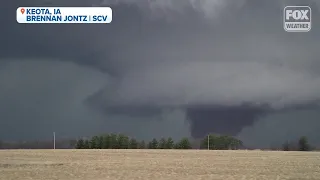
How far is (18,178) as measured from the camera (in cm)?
3030

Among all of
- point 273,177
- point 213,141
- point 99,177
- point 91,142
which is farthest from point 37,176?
→ point 213,141

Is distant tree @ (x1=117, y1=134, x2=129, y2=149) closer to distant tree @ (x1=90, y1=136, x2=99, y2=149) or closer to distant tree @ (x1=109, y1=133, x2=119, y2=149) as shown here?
distant tree @ (x1=109, y1=133, x2=119, y2=149)

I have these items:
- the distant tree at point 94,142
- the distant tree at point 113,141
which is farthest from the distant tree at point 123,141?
the distant tree at point 94,142

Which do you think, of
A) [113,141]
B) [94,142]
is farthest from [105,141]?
[94,142]

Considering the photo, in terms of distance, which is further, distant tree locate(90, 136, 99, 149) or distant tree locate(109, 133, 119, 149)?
distant tree locate(109, 133, 119, 149)

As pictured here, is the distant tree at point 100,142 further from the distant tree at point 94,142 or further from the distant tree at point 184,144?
the distant tree at point 184,144

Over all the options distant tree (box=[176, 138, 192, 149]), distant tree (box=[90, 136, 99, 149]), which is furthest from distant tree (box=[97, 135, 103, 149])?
distant tree (box=[176, 138, 192, 149])

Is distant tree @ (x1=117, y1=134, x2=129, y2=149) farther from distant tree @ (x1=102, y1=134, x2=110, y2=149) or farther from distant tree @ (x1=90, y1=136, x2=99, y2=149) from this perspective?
distant tree @ (x1=90, y1=136, x2=99, y2=149)

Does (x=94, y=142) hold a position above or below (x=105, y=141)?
below

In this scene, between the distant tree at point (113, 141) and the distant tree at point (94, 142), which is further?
the distant tree at point (113, 141)

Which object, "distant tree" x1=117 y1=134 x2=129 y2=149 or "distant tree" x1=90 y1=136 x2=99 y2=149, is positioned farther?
"distant tree" x1=117 y1=134 x2=129 y2=149

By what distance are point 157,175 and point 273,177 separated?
25.0 feet

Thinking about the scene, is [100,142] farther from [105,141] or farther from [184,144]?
[184,144]

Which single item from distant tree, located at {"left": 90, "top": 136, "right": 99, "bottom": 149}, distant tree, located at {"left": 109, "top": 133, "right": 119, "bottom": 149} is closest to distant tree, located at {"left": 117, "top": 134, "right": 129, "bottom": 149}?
distant tree, located at {"left": 109, "top": 133, "right": 119, "bottom": 149}
